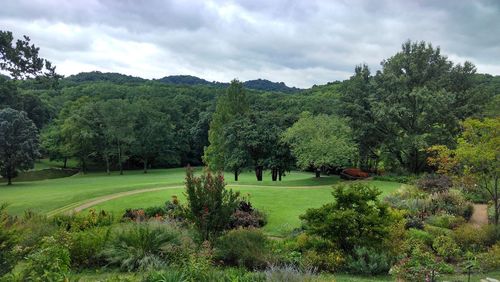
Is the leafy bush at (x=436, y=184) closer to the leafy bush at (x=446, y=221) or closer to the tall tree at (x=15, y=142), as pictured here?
the leafy bush at (x=446, y=221)

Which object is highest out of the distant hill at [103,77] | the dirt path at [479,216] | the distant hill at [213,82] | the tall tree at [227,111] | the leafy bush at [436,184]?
the distant hill at [213,82]

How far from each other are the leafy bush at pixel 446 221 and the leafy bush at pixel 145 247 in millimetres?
A: 10877

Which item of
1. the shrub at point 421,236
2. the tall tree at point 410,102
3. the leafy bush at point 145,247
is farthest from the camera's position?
the tall tree at point 410,102

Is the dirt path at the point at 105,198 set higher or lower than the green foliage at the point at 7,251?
lower

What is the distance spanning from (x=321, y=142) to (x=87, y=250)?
78.1 ft

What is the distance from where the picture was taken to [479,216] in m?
19.3

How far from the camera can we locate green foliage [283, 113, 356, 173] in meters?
32.0

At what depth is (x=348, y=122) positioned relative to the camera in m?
36.6

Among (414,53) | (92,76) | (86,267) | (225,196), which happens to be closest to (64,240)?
(86,267)

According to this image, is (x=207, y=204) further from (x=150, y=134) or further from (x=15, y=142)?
(x=150, y=134)

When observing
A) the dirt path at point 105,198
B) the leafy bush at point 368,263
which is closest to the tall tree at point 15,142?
the dirt path at point 105,198

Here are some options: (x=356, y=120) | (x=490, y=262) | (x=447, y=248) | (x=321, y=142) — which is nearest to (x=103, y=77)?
(x=356, y=120)

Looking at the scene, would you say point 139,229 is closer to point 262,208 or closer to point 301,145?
point 262,208

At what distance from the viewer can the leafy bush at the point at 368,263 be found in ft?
35.0
